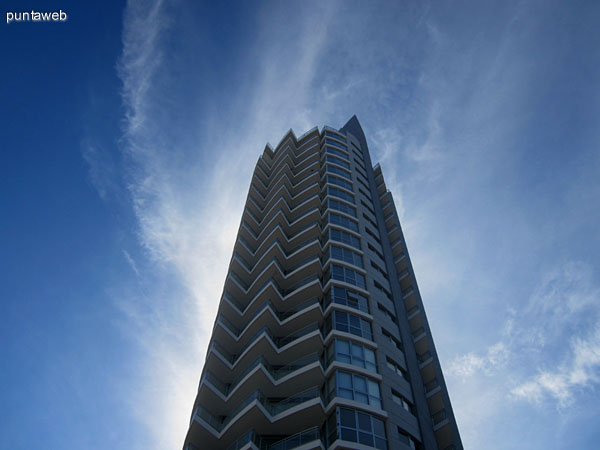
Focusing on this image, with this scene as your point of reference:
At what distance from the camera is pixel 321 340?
1065 inches

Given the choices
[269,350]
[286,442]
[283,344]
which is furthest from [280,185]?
[286,442]

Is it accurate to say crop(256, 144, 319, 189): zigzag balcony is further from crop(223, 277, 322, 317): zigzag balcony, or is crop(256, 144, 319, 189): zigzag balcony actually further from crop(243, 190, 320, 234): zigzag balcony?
crop(223, 277, 322, 317): zigzag balcony

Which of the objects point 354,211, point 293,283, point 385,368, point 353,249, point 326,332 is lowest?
point 385,368

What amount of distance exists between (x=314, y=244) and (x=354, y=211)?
7755mm

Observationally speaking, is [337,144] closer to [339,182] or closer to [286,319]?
[339,182]

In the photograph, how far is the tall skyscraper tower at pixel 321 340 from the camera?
23641mm

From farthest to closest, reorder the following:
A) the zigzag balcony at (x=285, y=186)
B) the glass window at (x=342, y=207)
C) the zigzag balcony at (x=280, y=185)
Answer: the zigzag balcony at (x=280, y=185)
the zigzag balcony at (x=285, y=186)
the glass window at (x=342, y=207)

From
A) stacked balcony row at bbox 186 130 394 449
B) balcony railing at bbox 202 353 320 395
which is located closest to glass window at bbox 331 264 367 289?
stacked balcony row at bbox 186 130 394 449

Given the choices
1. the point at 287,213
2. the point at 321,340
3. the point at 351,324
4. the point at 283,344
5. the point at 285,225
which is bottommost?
the point at 321,340

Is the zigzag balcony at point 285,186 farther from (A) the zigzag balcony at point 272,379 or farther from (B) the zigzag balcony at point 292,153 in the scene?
(A) the zigzag balcony at point 272,379

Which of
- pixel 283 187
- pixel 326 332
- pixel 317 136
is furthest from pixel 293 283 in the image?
pixel 317 136

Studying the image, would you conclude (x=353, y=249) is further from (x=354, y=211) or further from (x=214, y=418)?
(x=214, y=418)

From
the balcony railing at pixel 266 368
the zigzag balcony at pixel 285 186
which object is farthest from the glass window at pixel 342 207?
the balcony railing at pixel 266 368

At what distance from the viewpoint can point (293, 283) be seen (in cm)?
3412
